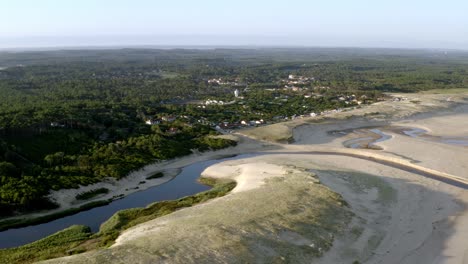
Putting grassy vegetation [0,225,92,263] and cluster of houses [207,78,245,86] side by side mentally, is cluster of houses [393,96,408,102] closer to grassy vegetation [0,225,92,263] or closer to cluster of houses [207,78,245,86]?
cluster of houses [207,78,245,86]

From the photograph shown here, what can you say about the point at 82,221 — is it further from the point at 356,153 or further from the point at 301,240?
the point at 356,153

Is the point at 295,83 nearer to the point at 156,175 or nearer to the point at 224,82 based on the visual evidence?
the point at 224,82

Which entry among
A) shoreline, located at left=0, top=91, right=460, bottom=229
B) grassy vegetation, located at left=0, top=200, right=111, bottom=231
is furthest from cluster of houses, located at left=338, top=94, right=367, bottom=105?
grassy vegetation, located at left=0, top=200, right=111, bottom=231

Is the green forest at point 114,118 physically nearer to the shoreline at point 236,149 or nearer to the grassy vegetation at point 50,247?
the shoreline at point 236,149

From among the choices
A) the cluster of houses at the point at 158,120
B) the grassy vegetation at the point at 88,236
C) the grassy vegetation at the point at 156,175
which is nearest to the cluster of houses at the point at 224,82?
the cluster of houses at the point at 158,120

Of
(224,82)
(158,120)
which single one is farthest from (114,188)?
(224,82)

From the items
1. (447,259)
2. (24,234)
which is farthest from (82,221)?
(447,259)
